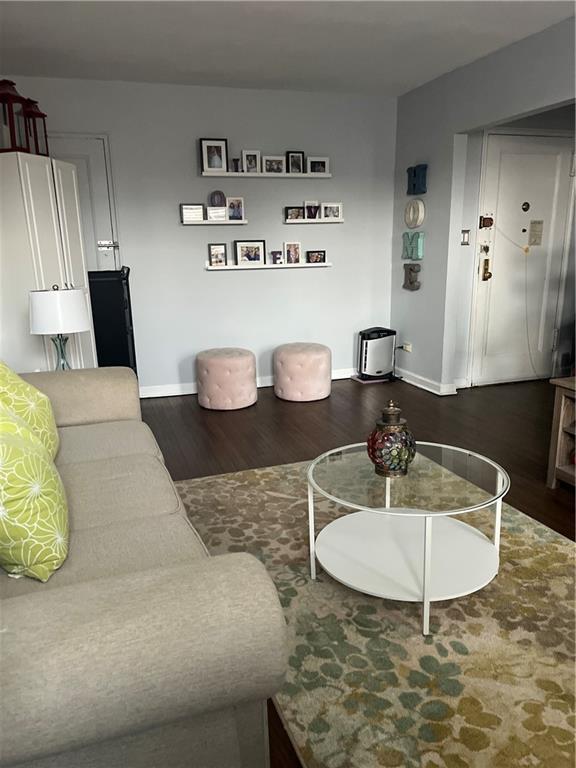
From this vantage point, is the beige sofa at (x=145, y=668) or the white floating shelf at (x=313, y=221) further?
the white floating shelf at (x=313, y=221)

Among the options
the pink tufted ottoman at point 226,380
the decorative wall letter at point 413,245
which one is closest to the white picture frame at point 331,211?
the decorative wall letter at point 413,245

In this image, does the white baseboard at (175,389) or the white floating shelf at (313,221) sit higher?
the white floating shelf at (313,221)

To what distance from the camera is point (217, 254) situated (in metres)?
4.89

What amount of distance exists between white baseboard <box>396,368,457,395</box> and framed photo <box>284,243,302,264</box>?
1.46 m

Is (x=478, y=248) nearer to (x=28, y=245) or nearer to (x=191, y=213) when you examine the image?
(x=191, y=213)

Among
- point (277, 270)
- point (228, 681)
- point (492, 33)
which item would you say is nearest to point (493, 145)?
point (492, 33)

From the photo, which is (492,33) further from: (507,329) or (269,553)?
(269,553)

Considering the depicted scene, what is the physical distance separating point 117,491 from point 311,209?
370 centimetres

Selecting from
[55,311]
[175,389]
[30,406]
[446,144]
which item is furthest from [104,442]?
[446,144]

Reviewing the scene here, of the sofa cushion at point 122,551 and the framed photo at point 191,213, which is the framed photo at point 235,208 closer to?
the framed photo at point 191,213

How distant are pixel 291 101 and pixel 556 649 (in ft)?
14.7

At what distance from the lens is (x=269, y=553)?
2480 millimetres

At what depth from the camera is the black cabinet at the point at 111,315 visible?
4.23 meters

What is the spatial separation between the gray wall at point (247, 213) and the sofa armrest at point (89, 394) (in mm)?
2056
